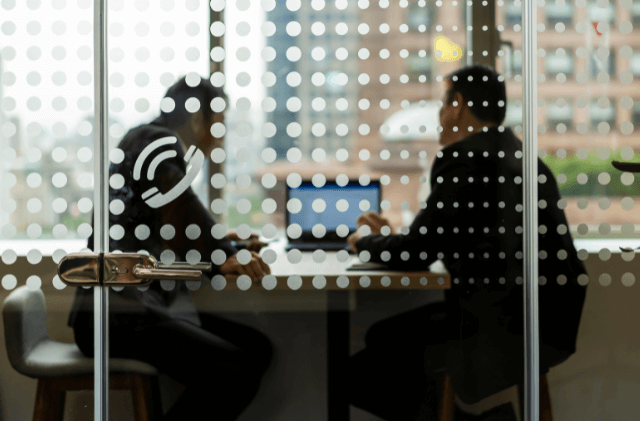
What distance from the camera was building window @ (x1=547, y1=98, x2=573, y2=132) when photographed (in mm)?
875

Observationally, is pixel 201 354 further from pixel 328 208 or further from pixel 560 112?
pixel 560 112

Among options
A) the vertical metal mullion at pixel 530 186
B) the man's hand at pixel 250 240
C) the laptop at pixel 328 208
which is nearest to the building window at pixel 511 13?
the vertical metal mullion at pixel 530 186

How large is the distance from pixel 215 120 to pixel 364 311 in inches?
22.0

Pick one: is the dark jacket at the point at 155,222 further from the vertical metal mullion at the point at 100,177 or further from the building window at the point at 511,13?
the building window at the point at 511,13

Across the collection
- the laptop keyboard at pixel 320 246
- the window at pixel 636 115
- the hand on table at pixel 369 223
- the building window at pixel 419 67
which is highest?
the building window at pixel 419 67

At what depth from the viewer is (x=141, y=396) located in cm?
90

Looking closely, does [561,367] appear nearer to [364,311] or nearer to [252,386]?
[364,311]

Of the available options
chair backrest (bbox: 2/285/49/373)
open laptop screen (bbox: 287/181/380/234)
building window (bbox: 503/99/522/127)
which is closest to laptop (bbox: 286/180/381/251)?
open laptop screen (bbox: 287/181/380/234)

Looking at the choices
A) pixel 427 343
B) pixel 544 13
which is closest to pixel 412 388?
pixel 427 343

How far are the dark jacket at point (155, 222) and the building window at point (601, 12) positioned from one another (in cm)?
99

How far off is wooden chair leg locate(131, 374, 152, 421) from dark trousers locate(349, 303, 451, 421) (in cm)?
48

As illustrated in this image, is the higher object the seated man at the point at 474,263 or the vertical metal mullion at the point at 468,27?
the vertical metal mullion at the point at 468,27

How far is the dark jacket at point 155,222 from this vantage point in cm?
87

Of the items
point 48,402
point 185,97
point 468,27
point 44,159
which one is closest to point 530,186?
point 468,27
